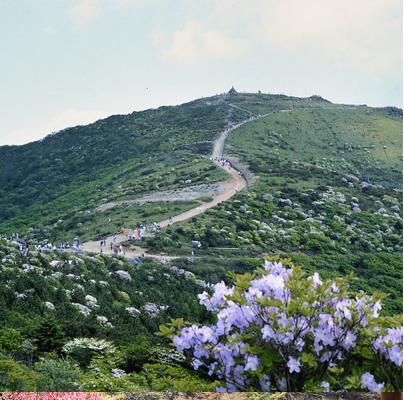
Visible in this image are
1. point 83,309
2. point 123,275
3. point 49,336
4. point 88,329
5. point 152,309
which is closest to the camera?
point 49,336

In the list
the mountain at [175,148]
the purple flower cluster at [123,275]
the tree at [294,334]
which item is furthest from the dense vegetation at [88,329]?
the mountain at [175,148]

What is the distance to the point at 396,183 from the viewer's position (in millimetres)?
22500

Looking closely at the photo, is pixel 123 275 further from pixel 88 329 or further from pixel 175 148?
pixel 175 148

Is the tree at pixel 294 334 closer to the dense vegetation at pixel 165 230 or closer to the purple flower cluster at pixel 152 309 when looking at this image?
the dense vegetation at pixel 165 230

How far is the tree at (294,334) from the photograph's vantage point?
294 cm

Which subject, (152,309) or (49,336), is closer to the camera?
(49,336)

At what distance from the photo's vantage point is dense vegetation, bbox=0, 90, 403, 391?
15.6 feet

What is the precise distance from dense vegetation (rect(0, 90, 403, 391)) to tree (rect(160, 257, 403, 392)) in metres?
0.73

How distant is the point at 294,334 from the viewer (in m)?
2.99

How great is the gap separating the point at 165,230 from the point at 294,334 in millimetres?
13332

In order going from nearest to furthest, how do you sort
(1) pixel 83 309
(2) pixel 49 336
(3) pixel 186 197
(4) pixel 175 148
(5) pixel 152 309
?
(2) pixel 49 336 → (1) pixel 83 309 → (5) pixel 152 309 → (3) pixel 186 197 → (4) pixel 175 148

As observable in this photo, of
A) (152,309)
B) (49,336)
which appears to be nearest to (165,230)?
(152,309)

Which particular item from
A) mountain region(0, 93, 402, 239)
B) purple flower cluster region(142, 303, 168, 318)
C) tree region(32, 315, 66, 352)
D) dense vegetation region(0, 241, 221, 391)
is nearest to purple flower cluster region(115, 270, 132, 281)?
dense vegetation region(0, 241, 221, 391)

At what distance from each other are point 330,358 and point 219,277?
4.57m
